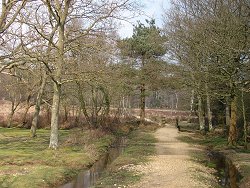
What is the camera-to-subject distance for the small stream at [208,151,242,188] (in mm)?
17188

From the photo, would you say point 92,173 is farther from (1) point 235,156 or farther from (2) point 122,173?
(1) point 235,156

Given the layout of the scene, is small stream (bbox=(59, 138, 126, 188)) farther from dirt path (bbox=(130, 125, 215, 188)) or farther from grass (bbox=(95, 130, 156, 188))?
dirt path (bbox=(130, 125, 215, 188))

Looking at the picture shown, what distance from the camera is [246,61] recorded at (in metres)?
25.5

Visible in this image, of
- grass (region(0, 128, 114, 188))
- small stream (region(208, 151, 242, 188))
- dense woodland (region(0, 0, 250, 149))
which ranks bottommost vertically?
small stream (region(208, 151, 242, 188))

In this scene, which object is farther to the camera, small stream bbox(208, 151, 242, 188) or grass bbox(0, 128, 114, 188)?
small stream bbox(208, 151, 242, 188)

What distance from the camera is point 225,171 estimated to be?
20.4m

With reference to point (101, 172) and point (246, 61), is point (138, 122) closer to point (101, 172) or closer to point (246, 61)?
point (246, 61)

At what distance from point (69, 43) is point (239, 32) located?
36.5ft

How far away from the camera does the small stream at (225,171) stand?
17188 mm

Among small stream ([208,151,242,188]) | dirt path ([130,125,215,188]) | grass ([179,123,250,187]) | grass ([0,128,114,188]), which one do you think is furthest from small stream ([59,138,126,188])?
small stream ([208,151,242,188])

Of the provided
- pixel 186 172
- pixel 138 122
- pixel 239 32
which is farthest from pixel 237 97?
pixel 138 122

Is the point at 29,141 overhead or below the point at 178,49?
below

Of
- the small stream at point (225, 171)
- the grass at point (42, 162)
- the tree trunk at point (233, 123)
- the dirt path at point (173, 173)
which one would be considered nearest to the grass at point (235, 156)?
the small stream at point (225, 171)

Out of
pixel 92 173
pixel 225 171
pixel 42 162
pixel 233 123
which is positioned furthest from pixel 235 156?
pixel 42 162
